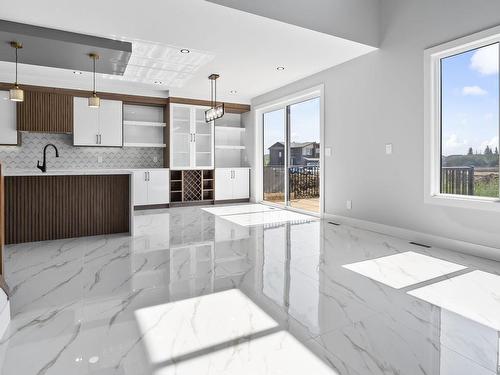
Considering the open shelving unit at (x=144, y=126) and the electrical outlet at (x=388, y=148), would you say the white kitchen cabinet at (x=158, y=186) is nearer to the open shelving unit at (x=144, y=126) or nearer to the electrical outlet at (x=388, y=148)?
the open shelving unit at (x=144, y=126)

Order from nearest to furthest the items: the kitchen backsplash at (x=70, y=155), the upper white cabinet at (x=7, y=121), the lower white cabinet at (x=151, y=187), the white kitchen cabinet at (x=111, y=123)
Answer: the upper white cabinet at (x=7, y=121) → the kitchen backsplash at (x=70, y=155) → the white kitchen cabinet at (x=111, y=123) → the lower white cabinet at (x=151, y=187)

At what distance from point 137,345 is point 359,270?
1.92m

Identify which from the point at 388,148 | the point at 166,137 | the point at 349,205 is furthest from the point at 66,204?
the point at 388,148

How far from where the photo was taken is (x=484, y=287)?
2391 millimetres

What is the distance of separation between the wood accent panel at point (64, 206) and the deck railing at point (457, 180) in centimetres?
390

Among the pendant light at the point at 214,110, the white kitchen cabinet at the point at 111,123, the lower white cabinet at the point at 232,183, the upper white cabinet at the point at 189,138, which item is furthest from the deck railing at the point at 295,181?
the white kitchen cabinet at the point at 111,123

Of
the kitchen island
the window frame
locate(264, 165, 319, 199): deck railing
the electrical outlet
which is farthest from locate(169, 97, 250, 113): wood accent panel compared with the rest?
the window frame

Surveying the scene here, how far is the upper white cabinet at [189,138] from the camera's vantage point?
706cm

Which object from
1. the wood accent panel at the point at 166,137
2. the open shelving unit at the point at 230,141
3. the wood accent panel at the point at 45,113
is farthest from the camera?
the open shelving unit at the point at 230,141

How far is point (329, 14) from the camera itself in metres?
3.80

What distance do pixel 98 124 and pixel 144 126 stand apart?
113 centimetres

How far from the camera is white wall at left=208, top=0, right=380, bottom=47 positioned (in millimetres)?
3326

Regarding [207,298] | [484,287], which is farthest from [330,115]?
[207,298]

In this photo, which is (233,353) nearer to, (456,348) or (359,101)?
(456,348)
